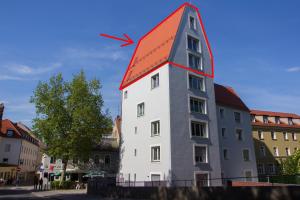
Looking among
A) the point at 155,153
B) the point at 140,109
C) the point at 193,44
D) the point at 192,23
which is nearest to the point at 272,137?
the point at 193,44

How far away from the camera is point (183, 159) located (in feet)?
98.0

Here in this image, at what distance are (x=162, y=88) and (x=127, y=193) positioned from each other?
13.2 m

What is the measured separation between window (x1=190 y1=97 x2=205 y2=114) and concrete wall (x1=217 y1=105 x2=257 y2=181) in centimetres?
712

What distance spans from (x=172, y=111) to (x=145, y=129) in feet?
16.4

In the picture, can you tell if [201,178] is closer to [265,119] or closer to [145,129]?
[145,129]

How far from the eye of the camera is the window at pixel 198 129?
107ft

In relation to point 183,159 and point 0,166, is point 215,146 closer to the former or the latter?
point 183,159

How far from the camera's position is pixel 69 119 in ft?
136

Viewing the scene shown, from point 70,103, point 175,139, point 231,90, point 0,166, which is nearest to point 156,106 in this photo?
point 175,139

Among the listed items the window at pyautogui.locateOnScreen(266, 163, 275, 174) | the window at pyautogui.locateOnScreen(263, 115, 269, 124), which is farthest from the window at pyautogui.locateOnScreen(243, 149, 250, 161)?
the window at pyautogui.locateOnScreen(263, 115, 269, 124)

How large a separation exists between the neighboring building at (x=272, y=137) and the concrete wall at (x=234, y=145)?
7305 mm

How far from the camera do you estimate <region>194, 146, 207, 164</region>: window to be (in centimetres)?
3186

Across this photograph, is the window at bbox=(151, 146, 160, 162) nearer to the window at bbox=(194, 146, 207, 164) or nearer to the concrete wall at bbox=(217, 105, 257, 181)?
the window at bbox=(194, 146, 207, 164)

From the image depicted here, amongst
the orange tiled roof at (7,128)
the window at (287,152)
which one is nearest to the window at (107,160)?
the orange tiled roof at (7,128)
